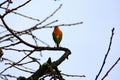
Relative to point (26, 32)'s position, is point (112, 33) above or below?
above

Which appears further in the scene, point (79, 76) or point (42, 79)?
point (79, 76)

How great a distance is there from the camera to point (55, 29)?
4273mm

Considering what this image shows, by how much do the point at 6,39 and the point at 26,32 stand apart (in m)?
0.52

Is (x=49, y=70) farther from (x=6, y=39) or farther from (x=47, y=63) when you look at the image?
(x=6, y=39)

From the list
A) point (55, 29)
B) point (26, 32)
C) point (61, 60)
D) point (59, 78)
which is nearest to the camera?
point (59, 78)

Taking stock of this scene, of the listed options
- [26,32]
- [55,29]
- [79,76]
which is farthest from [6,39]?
[79,76]

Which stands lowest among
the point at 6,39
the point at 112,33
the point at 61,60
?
the point at 6,39

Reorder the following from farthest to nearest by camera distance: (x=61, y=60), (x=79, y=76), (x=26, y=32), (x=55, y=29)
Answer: (x=55, y=29) → (x=26, y=32) → (x=79, y=76) → (x=61, y=60)

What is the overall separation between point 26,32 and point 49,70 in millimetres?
1974

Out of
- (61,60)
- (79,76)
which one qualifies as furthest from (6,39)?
(61,60)

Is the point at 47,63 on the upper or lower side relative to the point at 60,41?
upper

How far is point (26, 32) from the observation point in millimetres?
3934

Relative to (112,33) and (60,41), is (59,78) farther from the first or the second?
(60,41)

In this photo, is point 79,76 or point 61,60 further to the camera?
point 79,76
